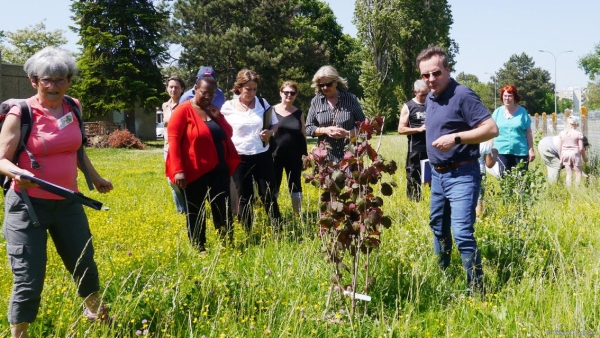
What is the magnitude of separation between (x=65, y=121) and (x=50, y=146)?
18 cm

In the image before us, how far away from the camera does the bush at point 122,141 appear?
28.3 meters

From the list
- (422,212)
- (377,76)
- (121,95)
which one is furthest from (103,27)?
(422,212)

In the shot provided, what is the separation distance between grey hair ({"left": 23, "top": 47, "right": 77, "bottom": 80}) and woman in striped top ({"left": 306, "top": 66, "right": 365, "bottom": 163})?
3.16 m

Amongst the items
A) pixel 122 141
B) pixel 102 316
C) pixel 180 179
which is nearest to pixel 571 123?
pixel 180 179

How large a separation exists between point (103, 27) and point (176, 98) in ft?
96.2

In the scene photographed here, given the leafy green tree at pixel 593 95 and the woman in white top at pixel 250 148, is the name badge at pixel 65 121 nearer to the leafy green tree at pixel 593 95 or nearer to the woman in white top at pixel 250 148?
the woman in white top at pixel 250 148

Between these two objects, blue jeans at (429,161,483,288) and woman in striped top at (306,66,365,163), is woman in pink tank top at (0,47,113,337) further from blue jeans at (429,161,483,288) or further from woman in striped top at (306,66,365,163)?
woman in striped top at (306,66,365,163)

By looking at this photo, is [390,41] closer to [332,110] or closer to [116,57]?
[116,57]

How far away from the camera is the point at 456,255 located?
4.48 meters

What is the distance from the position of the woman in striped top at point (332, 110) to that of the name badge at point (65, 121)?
3.11m

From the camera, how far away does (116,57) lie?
32844mm

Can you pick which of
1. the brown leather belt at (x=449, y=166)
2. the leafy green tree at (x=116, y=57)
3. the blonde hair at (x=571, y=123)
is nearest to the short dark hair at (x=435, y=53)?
the brown leather belt at (x=449, y=166)

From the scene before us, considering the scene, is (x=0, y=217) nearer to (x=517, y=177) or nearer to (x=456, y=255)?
(x=456, y=255)

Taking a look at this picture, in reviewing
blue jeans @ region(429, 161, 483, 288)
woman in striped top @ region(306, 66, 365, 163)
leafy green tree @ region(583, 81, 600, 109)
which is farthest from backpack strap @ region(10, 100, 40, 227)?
leafy green tree @ region(583, 81, 600, 109)
